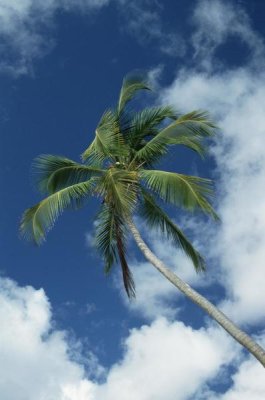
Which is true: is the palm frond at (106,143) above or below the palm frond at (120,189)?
above

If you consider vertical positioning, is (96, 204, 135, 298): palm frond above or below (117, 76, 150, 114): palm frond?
below

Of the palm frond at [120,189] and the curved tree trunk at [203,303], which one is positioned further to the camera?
the palm frond at [120,189]

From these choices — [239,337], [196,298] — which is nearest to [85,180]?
[196,298]

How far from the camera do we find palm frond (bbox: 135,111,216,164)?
52.4 ft

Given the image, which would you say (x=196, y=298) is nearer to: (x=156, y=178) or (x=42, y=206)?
(x=156, y=178)

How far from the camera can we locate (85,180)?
1630 cm

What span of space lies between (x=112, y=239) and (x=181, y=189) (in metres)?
2.76

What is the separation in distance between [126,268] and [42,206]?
9.06 feet

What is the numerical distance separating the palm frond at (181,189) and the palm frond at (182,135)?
0.86 metres

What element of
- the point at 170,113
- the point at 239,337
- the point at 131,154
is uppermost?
the point at 170,113

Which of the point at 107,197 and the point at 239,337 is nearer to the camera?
the point at 239,337

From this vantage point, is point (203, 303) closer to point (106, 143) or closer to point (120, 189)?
point (120, 189)

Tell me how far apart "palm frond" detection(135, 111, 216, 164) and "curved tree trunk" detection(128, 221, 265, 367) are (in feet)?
7.04

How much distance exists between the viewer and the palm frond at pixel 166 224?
54.3 feet
